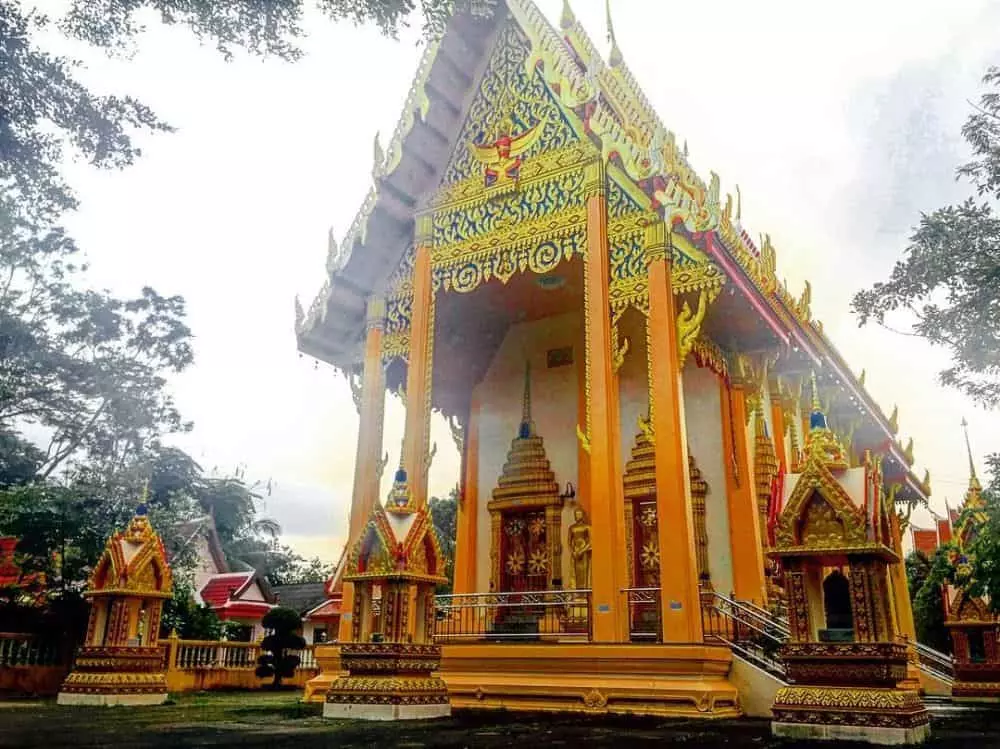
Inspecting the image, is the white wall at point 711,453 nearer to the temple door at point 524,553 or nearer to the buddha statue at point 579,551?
the buddha statue at point 579,551

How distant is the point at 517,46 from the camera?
30.4ft

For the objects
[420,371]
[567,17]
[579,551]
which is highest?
[567,17]

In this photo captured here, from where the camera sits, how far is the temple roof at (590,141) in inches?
311

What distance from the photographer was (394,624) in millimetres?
6352

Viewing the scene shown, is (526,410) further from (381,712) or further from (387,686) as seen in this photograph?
(381,712)

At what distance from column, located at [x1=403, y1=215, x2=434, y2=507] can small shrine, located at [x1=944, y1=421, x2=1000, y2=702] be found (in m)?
7.78

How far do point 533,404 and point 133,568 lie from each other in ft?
16.8

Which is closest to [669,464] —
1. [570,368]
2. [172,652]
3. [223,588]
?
[570,368]

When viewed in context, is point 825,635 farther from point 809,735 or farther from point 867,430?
point 867,430

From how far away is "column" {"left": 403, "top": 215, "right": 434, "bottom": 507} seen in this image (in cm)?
858

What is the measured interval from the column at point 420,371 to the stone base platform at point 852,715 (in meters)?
4.13

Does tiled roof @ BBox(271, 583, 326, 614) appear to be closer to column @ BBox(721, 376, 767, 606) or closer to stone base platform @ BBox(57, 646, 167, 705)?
stone base platform @ BBox(57, 646, 167, 705)

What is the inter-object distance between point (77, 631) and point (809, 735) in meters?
9.35

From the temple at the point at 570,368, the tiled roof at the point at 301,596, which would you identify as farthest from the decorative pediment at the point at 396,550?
the tiled roof at the point at 301,596
